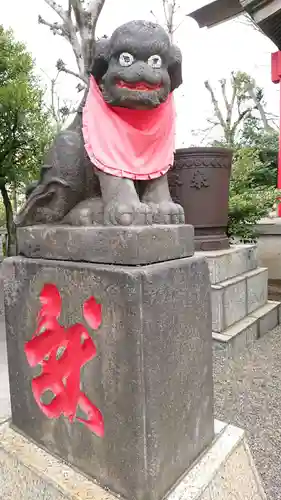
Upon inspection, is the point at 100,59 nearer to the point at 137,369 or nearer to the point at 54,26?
the point at 137,369

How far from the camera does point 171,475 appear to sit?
3.58ft

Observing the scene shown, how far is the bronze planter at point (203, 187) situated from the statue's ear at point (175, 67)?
6.16 feet

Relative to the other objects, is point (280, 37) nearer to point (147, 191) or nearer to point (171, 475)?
point (147, 191)

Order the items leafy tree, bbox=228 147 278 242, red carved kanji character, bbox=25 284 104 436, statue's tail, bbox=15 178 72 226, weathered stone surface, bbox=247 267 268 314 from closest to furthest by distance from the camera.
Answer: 1. red carved kanji character, bbox=25 284 104 436
2. statue's tail, bbox=15 178 72 226
3. weathered stone surface, bbox=247 267 268 314
4. leafy tree, bbox=228 147 278 242

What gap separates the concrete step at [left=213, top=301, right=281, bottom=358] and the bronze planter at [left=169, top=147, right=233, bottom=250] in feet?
2.25

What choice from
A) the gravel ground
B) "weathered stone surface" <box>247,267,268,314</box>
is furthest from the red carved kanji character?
"weathered stone surface" <box>247,267,268,314</box>

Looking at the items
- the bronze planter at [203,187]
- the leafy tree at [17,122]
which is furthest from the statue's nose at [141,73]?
the leafy tree at [17,122]

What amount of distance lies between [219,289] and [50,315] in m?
1.79

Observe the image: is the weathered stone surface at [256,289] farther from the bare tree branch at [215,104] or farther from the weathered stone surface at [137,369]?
the bare tree branch at [215,104]

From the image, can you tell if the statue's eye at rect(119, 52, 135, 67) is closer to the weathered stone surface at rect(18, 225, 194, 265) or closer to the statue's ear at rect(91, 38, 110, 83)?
the statue's ear at rect(91, 38, 110, 83)

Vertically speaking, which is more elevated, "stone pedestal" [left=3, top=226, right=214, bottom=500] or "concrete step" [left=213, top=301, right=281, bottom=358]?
"stone pedestal" [left=3, top=226, right=214, bottom=500]

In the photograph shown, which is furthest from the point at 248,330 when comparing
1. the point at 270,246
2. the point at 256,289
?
the point at 270,246

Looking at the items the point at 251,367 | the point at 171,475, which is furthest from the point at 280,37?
the point at 171,475

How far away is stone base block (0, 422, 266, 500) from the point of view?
1.09 m
